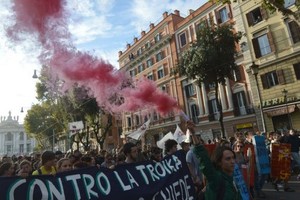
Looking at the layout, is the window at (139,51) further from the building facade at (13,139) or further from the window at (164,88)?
the building facade at (13,139)

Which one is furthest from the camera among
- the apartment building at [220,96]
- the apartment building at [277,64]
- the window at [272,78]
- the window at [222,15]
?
the window at [222,15]

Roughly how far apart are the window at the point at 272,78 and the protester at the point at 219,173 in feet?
70.0

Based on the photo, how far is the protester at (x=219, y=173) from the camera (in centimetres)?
290

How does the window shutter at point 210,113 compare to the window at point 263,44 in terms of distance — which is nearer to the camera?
the window at point 263,44

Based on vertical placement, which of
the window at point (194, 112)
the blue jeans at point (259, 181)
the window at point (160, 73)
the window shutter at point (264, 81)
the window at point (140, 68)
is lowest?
the blue jeans at point (259, 181)

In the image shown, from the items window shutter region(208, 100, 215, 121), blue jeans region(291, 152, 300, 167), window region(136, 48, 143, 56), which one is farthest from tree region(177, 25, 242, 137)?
window region(136, 48, 143, 56)

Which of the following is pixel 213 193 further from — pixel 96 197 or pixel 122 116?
pixel 122 116

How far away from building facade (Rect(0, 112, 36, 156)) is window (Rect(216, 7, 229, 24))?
105 metres

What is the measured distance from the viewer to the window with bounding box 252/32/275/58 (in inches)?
917

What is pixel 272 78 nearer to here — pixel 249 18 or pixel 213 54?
pixel 249 18

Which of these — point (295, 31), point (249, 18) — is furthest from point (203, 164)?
point (249, 18)

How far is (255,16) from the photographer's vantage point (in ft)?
81.6

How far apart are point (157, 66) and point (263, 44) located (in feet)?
54.1

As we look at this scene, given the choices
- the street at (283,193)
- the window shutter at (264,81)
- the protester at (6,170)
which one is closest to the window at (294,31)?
the window shutter at (264,81)
